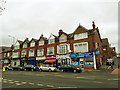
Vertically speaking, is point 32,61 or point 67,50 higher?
point 67,50

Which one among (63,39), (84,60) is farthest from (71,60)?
(63,39)

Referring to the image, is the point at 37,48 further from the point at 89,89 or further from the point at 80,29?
the point at 89,89

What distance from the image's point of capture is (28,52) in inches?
1644

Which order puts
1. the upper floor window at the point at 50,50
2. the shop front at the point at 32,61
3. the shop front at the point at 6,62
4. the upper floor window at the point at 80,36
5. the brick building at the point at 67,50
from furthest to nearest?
the shop front at the point at 6,62 → the shop front at the point at 32,61 → the upper floor window at the point at 50,50 → the upper floor window at the point at 80,36 → the brick building at the point at 67,50

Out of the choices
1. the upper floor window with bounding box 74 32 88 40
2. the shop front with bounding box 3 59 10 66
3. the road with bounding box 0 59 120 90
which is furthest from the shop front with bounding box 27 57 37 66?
the road with bounding box 0 59 120 90

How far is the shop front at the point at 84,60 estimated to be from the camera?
27.3m

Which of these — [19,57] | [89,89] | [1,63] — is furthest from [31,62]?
[89,89]

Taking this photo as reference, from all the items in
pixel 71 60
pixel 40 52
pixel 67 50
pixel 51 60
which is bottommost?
pixel 51 60

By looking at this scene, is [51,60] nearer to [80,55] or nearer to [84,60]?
[80,55]

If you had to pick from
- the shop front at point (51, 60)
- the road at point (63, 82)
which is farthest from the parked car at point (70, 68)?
the shop front at point (51, 60)

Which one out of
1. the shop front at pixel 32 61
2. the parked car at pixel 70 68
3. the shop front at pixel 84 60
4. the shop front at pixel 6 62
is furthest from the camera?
the shop front at pixel 6 62

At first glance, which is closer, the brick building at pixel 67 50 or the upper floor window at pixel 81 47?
the brick building at pixel 67 50

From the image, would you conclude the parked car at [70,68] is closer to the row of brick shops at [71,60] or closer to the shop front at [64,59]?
the row of brick shops at [71,60]

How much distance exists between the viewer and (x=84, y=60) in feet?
94.3
